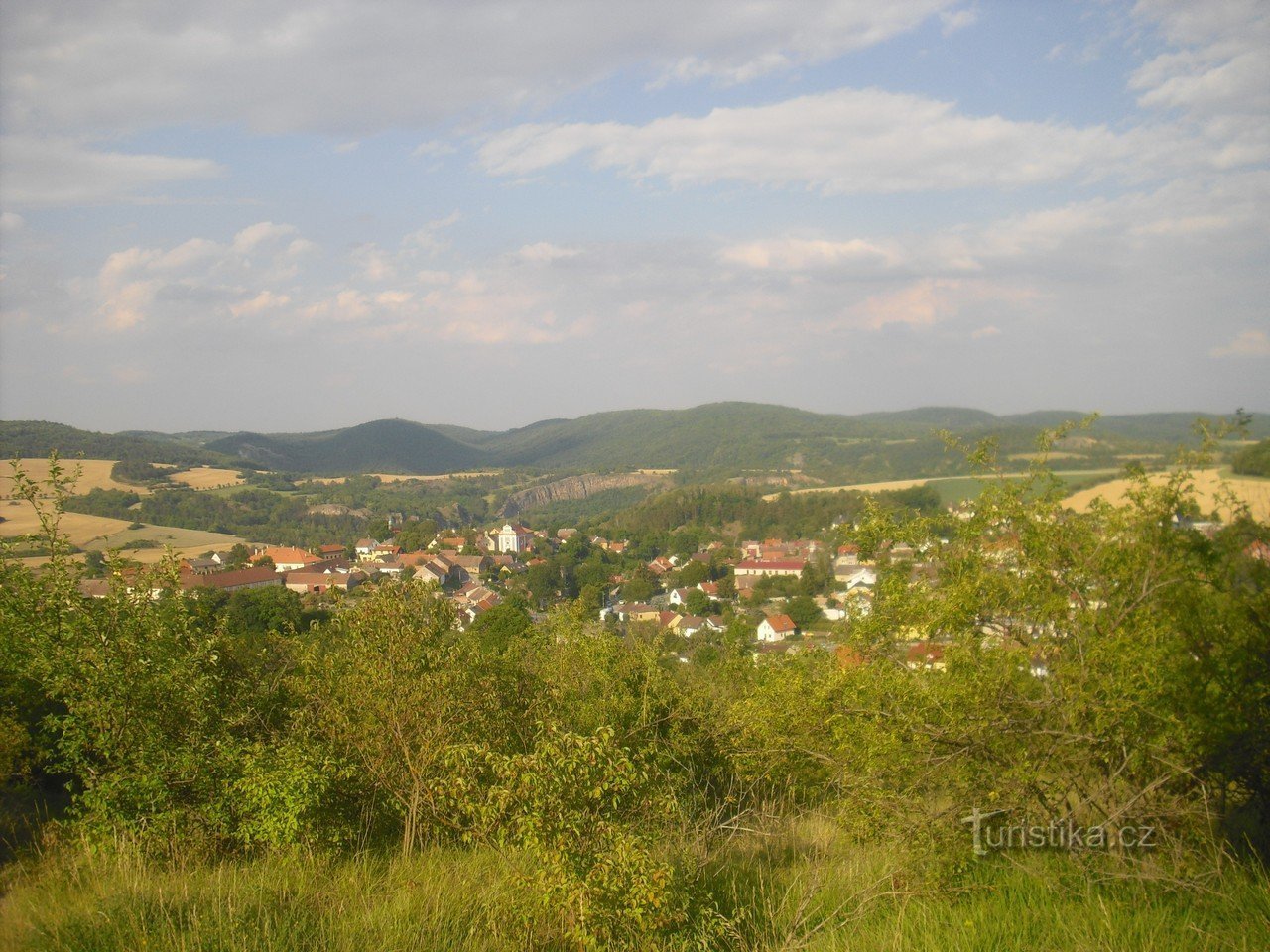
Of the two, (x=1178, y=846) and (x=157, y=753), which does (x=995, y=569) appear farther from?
(x=157, y=753)

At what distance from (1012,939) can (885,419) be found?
462 ft

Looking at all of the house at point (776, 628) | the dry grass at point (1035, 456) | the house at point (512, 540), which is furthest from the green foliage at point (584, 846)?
the house at point (512, 540)

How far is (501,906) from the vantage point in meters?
4.70

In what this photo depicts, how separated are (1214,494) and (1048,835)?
147 inches

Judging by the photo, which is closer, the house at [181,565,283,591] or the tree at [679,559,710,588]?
the house at [181,565,283,591]

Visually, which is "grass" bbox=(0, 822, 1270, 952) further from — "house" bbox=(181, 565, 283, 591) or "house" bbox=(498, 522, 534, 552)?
"house" bbox=(498, 522, 534, 552)

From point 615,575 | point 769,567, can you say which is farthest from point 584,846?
point 615,575

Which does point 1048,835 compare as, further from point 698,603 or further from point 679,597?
point 679,597

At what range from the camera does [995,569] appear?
700cm

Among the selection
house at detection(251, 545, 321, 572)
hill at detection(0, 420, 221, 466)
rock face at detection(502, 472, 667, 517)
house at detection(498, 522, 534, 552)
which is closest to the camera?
hill at detection(0, 420, 221, 466)

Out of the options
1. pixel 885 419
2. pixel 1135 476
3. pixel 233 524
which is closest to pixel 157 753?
pixel 1135 476

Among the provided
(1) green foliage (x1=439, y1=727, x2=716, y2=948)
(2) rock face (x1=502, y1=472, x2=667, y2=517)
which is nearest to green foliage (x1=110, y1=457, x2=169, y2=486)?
(2) rock face (x1=502, y1=472, x2=667, y2=517)

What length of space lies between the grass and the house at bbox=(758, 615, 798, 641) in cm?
2726

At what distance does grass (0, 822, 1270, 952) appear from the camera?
4.13 meters
